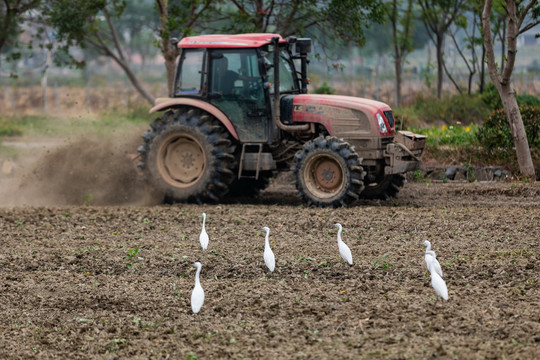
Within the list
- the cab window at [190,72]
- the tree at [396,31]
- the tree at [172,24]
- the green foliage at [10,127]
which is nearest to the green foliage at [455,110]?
the tree at [396,31]

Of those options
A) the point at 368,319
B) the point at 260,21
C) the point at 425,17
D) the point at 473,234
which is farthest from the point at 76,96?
the point at 368,319

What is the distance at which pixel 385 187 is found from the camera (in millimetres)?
13352

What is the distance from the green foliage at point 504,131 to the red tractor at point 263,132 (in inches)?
125

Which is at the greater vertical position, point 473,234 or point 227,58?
point 227,58

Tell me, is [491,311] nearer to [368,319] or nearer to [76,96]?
[368,319]

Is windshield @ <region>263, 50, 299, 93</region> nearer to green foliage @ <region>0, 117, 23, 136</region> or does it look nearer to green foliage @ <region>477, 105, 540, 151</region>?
green foliage @ <region>477, 105, 540, 151</region>

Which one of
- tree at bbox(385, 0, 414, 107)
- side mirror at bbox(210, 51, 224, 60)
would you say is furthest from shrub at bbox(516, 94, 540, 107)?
side mirror at bbox(210, 51, 224, 60)

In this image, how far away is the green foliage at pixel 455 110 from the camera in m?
23.3

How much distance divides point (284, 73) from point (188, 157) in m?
2.21

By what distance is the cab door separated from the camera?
12.7m

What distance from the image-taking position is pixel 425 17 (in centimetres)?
2806

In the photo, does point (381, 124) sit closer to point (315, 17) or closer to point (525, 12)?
point (525, 12)

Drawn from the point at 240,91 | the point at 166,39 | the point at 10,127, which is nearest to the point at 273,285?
the point at 240,91

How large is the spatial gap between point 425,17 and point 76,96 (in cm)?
2105
